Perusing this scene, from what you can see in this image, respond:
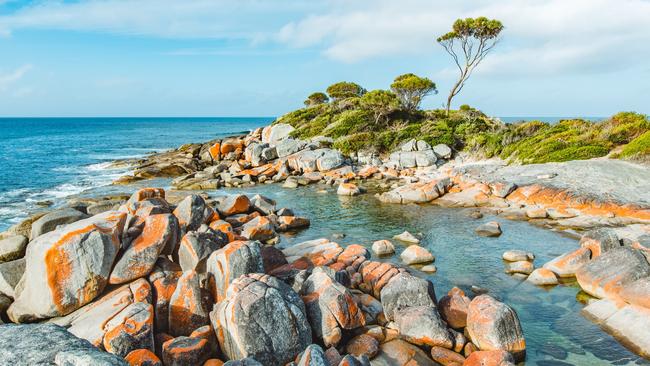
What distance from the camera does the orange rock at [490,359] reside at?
34.1 feet

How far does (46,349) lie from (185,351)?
12.9 feet

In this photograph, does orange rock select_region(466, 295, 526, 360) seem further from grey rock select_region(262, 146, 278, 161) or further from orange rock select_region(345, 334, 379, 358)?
grey rock select_region(262, 146, 278, 161)

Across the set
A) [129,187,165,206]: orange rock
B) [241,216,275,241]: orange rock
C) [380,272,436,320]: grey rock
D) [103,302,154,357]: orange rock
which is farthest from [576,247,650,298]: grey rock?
[129,187,165,206]: orange rock

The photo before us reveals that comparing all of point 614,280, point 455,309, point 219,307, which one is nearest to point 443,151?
point 614,280

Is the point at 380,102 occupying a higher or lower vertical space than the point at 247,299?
higher

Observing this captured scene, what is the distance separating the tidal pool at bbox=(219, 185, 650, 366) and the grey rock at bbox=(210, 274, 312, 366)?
21.4ft

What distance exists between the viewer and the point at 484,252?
20.5 meters

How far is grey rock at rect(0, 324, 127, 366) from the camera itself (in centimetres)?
634

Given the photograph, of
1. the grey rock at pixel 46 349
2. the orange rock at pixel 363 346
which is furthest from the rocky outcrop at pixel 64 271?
the orange rock at pixel 363 346

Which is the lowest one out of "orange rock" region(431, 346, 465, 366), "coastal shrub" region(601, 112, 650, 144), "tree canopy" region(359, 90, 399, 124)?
"orange rock" region(431, 346, 465, 366)

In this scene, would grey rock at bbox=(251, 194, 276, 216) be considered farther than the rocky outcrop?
Yes

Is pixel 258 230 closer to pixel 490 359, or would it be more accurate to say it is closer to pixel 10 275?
pixel 10 275

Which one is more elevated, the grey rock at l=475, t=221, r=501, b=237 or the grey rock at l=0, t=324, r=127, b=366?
the grey rock at l=0, t=324, r=127, b=366

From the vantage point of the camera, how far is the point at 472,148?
152ft
